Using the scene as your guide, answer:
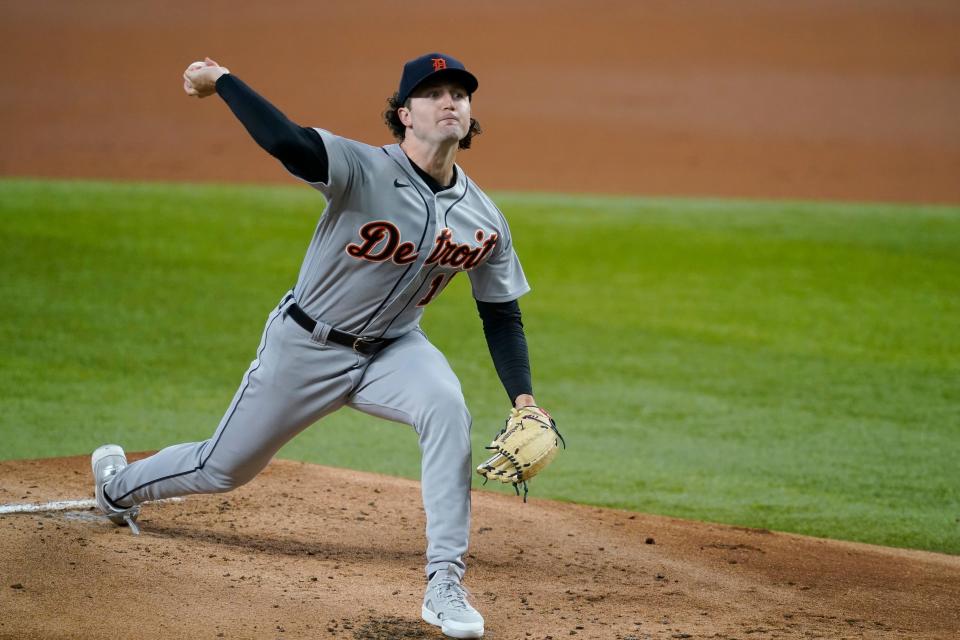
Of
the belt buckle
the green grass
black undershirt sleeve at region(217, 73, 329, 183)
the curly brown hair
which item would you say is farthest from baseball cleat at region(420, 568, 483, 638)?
the green grass

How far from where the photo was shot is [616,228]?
12.4 metres

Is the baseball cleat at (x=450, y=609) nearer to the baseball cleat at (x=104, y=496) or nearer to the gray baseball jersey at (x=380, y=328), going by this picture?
the gray baseball jersey at (x=380, y=328)

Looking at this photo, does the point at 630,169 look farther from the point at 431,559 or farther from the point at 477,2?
the point at 431,559

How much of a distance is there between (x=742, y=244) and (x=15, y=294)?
6.80m

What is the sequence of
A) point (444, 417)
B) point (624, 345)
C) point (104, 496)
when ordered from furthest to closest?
point (624, 345) → point (104, 496) → point (444, 417)

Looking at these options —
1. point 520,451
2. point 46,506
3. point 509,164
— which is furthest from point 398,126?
point 509,164

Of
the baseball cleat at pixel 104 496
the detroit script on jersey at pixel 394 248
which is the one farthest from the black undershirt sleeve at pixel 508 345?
the baseball cleat at pixel 104 496

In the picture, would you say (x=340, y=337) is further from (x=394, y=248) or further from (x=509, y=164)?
(x=509, y=164)

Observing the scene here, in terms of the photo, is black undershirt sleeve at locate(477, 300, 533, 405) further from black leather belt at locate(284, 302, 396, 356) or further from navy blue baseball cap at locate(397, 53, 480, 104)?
navy blue baseball cap at locate(397, 53, 480, 104)

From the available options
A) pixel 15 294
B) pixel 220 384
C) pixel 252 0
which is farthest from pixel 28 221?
pixel 252 0

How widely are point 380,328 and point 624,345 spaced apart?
4882 millimetres

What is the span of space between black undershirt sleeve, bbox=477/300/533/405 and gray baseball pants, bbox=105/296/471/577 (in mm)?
205

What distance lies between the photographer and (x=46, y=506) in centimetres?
442

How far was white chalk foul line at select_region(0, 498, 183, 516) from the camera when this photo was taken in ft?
14.2
